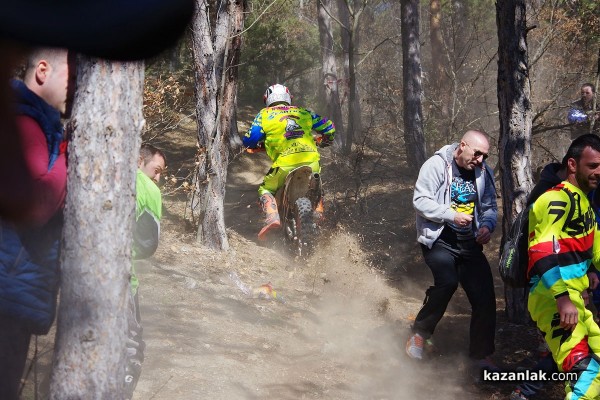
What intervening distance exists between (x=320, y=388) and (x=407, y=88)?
32.6 feet

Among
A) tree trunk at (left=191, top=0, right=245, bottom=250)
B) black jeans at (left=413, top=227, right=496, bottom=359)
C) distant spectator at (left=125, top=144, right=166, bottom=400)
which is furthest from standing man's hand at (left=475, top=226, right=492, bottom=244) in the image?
tree trunk at (left=191, top=0, right=245, bottom=250)

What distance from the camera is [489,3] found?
90.4 ft

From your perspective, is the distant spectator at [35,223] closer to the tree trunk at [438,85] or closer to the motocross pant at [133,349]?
the motocross pant at [133,349]

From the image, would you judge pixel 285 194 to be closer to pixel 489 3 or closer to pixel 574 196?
pixel 574 196

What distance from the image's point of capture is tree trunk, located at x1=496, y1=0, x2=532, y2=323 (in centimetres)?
724

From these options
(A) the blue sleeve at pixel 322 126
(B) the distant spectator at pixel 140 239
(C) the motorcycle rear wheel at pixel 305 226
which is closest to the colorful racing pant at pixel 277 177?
(C) the motorcycle rear wheel at pixel 305 226

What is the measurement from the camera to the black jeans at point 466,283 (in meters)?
6.41

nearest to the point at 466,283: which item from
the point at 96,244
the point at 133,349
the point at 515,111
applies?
the point at 515,111

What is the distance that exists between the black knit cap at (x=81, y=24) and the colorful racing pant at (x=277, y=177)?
12.6 ft

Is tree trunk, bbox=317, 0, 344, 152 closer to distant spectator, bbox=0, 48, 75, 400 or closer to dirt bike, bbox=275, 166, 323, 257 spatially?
dirt bike, bbox=275, 166, 323, 257

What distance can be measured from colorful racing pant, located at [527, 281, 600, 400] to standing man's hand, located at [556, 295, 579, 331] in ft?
0.13

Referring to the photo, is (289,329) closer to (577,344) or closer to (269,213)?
(269,213)

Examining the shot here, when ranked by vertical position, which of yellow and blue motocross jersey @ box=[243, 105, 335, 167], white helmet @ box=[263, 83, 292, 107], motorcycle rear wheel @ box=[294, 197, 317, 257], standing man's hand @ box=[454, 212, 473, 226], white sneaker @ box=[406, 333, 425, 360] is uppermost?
white helmet @ box=[263, 83, 292, 107]

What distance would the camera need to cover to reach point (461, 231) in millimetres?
6445
